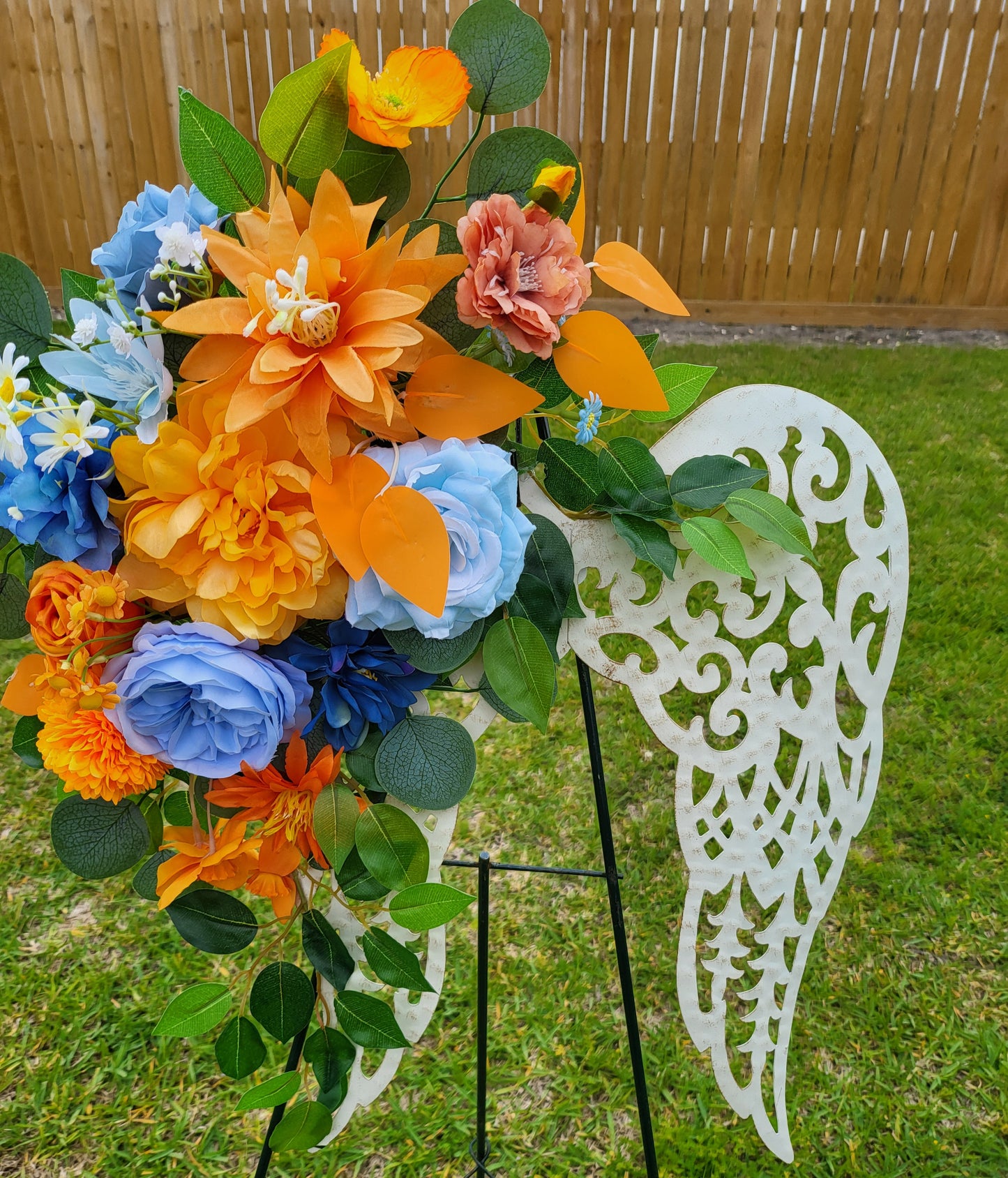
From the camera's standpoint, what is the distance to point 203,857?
754 mm

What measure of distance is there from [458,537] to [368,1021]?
1.54 feet

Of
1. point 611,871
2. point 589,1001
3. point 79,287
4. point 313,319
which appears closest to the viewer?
point 313,319

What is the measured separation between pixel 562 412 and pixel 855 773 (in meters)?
0.52

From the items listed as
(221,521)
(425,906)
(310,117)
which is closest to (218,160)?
(310,117)

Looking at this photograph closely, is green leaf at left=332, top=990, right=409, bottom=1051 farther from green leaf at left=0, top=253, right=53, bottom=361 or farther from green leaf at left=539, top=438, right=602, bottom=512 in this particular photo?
green leaf at left=0, top=253, right=53, bottom=361

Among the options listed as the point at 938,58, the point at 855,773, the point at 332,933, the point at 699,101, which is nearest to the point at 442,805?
the point at 332,933

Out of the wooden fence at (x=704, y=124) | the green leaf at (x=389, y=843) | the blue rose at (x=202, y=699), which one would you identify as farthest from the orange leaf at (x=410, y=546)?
the wooden fence at (x=704, y=124)

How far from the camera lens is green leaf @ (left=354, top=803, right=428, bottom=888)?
78 centimetres

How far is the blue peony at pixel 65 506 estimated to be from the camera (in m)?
0.66

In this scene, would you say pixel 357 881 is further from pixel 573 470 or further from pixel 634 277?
pixel 634 277

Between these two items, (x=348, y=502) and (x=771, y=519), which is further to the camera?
(x=771, y=519)

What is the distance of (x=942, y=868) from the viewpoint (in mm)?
2051

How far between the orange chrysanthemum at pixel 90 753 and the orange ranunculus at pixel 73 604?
0.18ft

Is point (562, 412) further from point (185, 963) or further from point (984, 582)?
point (984, 582)
